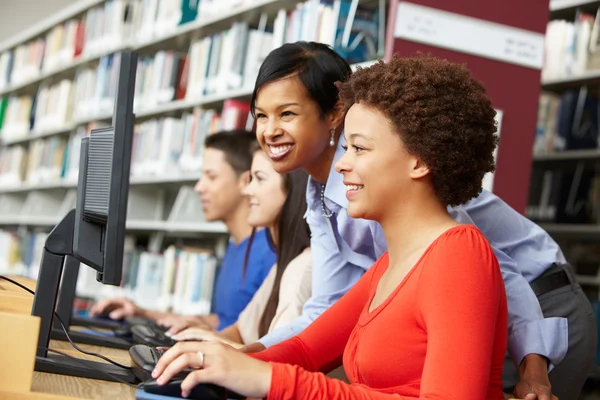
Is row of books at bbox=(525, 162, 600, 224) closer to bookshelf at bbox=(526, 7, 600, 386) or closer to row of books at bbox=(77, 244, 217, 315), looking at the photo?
bookshelf at bbox=(526, 7, 600, 386)

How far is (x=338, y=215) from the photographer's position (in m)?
1.74

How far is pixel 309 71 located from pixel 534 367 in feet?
2.61

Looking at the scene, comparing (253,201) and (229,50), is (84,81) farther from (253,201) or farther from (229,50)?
(253,201)

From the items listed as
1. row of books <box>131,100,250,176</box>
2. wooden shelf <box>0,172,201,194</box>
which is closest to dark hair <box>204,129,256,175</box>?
row of books <box>131,100,250,176</box>

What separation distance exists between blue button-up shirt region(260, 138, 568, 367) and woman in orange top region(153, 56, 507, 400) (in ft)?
0.96

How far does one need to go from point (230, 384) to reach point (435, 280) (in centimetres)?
31

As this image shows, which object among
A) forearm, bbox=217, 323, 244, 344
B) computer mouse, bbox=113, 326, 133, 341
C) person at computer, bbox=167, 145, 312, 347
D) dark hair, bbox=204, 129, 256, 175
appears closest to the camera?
computer mouse, bbox=113, 326, 133, 341

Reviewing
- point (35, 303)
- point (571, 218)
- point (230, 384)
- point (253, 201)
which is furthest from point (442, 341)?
point (571, 218)

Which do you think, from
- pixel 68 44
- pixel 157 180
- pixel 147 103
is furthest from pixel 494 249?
pixel 68 44

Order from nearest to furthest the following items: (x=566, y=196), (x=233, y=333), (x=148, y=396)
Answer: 1. (x=148, y=396)
2. (x=233, y=333)
3. (x=566, y=196)

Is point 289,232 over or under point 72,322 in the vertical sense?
over

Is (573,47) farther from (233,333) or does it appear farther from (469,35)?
(233,333)

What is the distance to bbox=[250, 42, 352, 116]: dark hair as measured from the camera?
176 centimetres

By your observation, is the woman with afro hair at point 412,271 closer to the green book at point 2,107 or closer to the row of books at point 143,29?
the row of books at point 143,29
